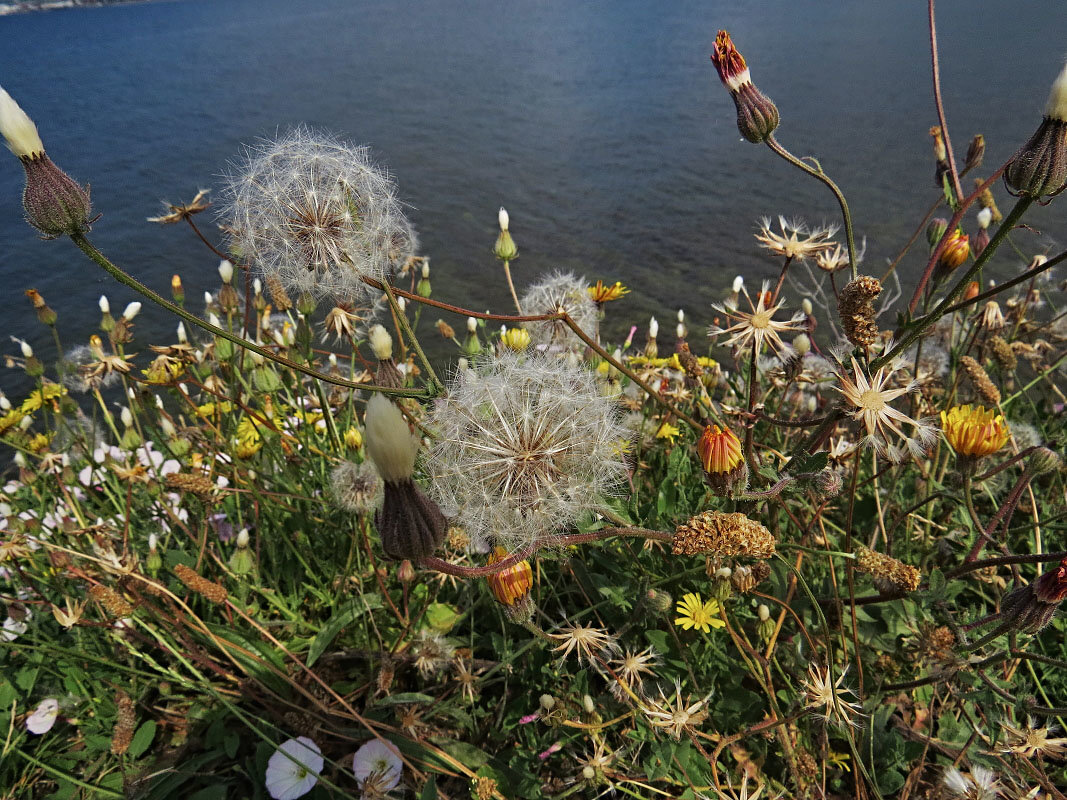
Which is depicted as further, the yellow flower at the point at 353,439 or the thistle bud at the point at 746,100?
the yellow flower at the point at 353,439

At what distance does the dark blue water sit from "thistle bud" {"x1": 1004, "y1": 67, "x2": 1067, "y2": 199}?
5976mm

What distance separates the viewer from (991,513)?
10.2ft

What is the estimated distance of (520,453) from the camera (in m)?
1.98

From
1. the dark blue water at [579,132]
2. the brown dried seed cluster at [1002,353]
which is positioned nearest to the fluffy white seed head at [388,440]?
the brown dried seed cluster at [1002,353]

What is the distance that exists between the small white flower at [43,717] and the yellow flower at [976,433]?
10.7 feet

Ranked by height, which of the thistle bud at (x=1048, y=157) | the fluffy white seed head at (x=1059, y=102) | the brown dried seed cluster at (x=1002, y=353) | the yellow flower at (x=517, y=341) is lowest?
the brown dried seed cluster at (x=1002, y=353)

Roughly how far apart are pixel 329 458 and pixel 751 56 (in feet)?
56.5

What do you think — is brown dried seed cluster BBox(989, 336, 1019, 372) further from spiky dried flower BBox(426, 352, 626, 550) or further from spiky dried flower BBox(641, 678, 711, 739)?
spiky dried flower BBox(641, 678, 711, 739)

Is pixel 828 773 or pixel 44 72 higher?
pixel 44 72

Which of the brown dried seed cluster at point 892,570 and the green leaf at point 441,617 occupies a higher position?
the brown dried seed cluster at point 892,570

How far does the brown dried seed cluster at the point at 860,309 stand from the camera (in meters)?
1.63

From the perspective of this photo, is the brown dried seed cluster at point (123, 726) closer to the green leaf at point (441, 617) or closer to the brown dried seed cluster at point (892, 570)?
the green leaf at point (441, 617)

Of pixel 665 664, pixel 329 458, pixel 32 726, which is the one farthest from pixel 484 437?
pixel 32 726

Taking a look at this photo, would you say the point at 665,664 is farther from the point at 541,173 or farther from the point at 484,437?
the point at 541,173
